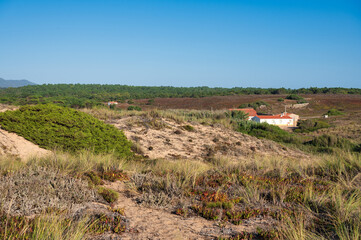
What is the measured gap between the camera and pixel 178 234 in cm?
372

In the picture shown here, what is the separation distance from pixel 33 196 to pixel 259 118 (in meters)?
37.7

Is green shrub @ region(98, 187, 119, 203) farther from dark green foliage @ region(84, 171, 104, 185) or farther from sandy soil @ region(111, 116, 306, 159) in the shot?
sandy soil @ region(111, 116, 306, 159)

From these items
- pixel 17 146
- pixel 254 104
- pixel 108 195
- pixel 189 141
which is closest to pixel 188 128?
pixel 189 141

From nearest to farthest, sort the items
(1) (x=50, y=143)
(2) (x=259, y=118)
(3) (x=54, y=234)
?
(3) (x=54, y=234), (1) (x=50, y=143), (2) (x=259, y=118)

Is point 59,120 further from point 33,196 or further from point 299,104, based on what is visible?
point 299,104

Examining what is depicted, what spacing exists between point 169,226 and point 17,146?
7.26 meters

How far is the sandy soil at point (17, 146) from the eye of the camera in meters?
8.89

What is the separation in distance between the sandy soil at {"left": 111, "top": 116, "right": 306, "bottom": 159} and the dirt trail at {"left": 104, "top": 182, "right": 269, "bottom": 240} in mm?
7884

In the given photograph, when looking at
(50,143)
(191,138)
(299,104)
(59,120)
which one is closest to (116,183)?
(50,143)

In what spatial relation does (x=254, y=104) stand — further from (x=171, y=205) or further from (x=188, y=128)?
(x=171, y=205)

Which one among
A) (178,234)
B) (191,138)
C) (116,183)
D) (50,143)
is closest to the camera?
(178,234)

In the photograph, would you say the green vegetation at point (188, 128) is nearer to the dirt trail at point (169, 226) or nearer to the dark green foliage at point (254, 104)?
the dirt trail at point (169, 226)

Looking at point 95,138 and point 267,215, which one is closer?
point 267,215

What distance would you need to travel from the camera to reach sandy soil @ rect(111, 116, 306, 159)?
44.2 feet
